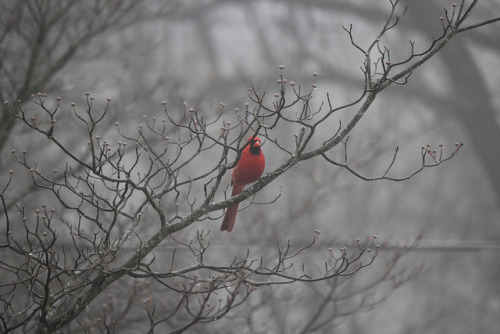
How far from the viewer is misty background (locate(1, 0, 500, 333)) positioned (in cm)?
1317

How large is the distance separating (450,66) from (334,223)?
15.7 feet

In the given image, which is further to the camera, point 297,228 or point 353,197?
point 353,197

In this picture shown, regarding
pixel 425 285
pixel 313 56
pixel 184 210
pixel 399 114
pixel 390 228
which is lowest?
pixel 184 210

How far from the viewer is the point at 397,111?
1501 cm

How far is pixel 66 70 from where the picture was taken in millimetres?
12508

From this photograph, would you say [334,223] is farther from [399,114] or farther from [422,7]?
[422,7]

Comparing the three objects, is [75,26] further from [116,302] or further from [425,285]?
[425,285]

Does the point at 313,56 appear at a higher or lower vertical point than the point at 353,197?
higher

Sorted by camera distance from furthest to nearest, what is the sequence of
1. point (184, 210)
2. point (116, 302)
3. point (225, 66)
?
point (225, 66)
point (184, 210)
point (116, 302)

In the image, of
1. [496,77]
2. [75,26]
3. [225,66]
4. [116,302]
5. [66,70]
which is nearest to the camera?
[116,302]

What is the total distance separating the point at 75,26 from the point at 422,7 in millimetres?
8563

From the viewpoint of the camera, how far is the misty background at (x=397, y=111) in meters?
A: 13.2

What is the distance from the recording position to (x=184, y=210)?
28.6 feet

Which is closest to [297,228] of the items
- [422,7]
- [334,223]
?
[334,223]
